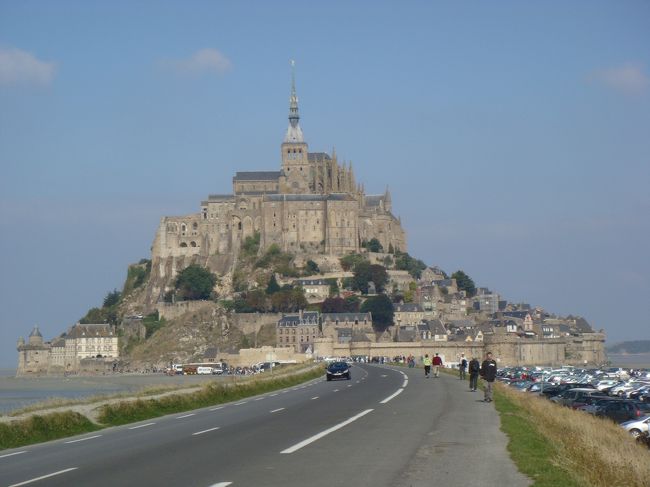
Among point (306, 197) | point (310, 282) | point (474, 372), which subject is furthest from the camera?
point (306, 197)

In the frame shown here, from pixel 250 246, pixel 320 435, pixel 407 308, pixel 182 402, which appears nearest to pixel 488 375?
pixel 182 402

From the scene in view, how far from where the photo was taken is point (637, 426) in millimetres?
31250

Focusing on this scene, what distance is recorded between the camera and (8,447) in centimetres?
2341

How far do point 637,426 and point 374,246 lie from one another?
136706 millimetres

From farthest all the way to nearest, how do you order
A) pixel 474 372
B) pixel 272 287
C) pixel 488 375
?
pixel 272 287
pixel 474 372
pixel 488 375

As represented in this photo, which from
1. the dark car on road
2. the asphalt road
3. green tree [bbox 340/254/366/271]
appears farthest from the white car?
green tree [bbox 340/254/366/271]

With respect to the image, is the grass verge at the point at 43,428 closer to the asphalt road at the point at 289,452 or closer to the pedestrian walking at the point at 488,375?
the asphalt road at the point at 289,452

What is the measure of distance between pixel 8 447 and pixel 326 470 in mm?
9508

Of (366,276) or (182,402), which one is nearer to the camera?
(182,402)

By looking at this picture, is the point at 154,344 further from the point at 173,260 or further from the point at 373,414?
the point at 373,414

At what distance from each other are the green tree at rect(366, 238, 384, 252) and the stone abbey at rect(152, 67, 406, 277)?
4.02 ft

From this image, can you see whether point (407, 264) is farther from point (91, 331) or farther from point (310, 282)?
point (91, 331)

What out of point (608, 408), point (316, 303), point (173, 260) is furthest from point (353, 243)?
point (608, 408)

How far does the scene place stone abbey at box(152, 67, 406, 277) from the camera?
163m
